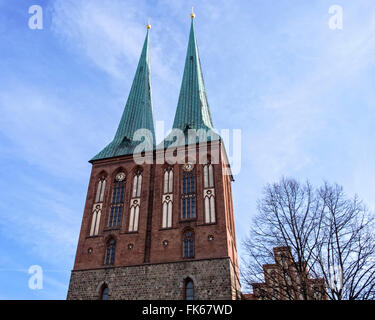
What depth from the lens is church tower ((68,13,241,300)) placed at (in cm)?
1825

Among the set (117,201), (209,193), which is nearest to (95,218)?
(117,201)

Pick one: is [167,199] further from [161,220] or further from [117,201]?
[117,201]

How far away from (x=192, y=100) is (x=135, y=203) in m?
10.3

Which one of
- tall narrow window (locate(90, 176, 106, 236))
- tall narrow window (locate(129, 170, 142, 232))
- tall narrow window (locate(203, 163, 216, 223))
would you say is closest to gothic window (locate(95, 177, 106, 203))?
tall narrow window (locate(90, 176, 106, 236))

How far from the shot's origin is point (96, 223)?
21797mm

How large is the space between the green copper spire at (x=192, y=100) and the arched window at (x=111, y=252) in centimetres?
980

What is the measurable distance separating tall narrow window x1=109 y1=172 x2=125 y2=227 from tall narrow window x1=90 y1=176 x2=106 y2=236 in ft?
2.63

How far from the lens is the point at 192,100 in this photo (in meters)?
27.6

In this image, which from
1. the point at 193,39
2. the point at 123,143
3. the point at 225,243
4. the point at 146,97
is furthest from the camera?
the point at 193,39
